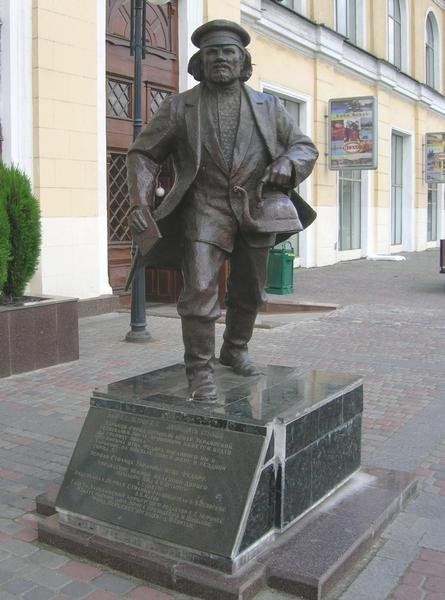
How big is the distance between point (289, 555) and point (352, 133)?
17.0 metres

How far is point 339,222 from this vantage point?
21.3 meters

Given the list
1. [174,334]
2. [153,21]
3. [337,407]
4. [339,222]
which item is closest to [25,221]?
[174,334]

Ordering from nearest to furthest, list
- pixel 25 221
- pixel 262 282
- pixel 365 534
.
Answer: pixel 365 534 → pixel 262 282 → pixel 25 221

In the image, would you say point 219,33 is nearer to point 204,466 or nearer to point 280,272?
point 204,466

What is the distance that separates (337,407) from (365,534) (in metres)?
0.68

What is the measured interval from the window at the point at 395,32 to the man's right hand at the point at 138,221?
74.1 feet

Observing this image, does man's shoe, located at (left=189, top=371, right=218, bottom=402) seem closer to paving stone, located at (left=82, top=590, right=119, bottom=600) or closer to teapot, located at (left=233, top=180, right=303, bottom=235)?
teapot, located at (left=233, top=180, right=303, bottom=235)

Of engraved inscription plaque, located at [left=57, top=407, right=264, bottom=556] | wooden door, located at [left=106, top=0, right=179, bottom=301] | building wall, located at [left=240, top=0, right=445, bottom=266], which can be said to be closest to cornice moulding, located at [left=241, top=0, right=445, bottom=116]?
building wall, located at [left=240, top=0, right=445, bottom=266]

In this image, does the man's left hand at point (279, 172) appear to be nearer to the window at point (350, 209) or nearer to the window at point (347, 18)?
the window at point (350, 209)

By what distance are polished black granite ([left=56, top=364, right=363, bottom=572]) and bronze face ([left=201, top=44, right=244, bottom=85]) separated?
159cm

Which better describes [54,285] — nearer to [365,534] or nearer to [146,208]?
[146,208]

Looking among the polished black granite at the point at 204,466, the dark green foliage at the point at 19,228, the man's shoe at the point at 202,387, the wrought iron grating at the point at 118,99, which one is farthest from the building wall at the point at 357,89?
the polished black granite at the point at 204,466

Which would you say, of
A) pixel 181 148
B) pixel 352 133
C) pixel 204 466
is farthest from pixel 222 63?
pixel 352 133

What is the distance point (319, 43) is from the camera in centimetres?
1886
